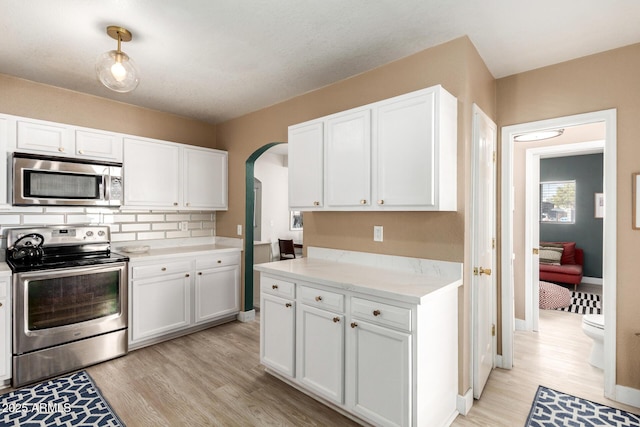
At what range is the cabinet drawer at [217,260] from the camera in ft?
12.5

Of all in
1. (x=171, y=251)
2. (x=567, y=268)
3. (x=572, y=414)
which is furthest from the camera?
(x=567, y=268)

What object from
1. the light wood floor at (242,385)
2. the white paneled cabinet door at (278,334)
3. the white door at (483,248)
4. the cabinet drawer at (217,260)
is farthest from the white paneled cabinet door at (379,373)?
the cabinet drawer at (217,260)

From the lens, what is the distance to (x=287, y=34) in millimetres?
2305

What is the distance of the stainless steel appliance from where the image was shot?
2.64 meters

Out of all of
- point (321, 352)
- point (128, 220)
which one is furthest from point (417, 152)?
point (128, 220)

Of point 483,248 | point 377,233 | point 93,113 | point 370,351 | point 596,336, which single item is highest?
point 93,113

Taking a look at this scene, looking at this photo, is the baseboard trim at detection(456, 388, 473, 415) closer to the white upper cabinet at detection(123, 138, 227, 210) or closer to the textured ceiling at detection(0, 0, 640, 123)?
the textured ceiling at detection(0, 0, 640, 123)

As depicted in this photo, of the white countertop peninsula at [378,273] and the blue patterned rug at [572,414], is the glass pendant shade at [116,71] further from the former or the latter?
the blue patterned rug at [572,414]

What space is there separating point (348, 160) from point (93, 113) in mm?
2925

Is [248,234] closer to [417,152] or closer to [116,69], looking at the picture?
[116,69]

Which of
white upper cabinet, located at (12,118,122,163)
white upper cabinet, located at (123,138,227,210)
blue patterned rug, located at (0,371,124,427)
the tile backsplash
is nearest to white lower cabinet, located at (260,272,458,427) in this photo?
blue patterned rug, located at (0,371,124,427)

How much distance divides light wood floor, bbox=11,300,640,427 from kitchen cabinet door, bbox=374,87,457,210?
1536 millimetres

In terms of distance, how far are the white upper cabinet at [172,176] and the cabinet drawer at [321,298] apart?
2263mm

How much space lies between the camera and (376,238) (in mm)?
2766
